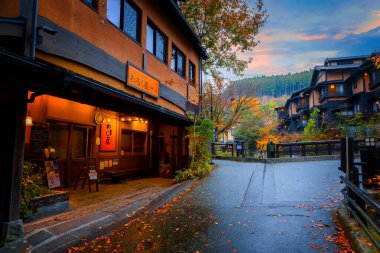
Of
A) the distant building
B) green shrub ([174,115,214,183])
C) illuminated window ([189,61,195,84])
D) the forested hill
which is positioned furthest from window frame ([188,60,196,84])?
the forested hill

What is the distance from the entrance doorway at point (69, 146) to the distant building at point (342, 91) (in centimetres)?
2699

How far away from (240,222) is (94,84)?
549 centimetres

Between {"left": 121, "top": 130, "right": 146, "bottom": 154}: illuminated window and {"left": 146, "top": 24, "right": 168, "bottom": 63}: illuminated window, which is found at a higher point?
{"left": 146, "top": 24, "right": 168, "bottom": 63}: illuminated window

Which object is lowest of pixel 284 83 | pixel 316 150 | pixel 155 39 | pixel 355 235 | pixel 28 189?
pixel 355 235

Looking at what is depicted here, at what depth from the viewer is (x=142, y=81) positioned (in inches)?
422

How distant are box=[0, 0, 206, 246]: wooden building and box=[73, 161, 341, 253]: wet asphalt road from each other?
2.90 metres

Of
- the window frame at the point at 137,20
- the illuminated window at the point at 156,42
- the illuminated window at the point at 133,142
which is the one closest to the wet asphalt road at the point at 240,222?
the illuminated window at the point at 133,142

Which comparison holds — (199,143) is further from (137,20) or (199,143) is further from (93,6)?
(93,6)

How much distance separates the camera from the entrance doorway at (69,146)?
34.1 feet

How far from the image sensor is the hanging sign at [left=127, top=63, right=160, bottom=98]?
9.82m

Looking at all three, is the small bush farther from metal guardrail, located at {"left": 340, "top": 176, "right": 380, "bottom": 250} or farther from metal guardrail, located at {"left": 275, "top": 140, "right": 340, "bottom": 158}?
metal guardrail, located at {"left": 275, "top": 140, "right": 340, "bottom": 158}

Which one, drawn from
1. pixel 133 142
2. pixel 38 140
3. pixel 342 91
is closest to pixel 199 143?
pixel 133 142

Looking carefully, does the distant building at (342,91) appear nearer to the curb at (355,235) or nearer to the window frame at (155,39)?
the window frame at (155,39)

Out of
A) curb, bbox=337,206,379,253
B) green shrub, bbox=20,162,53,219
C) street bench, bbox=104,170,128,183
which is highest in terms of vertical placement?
green shrub, bbox=20,162,53,219
